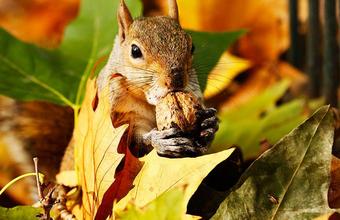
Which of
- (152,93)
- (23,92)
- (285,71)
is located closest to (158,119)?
(152,93)

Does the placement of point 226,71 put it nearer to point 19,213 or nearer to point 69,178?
point 69,178

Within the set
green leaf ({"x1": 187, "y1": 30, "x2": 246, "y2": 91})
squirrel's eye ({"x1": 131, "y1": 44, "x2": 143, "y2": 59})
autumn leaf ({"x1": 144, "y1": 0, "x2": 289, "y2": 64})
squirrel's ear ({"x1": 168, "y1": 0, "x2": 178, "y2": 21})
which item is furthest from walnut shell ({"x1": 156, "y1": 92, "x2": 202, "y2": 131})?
autumn leaf ({"x1": 144, "y1": 0, "x2": 289, "y2": 64})

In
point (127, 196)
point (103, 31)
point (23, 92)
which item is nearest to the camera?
point (127, 196)

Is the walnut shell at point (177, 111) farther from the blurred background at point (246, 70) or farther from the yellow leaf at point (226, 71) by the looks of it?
the yellow leaf at point (226, 71)

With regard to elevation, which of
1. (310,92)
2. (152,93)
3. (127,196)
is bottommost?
(310,92)

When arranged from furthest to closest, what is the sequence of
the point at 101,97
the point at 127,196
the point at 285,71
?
the point at 285,71, the point at 101,97, the point at 127,196

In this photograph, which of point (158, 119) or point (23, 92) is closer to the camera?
point (158, 119)

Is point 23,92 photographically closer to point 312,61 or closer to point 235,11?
point 312,61
